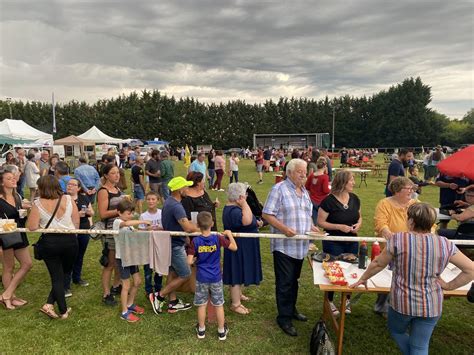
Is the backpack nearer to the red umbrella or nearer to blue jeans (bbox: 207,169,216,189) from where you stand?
the red umbrella

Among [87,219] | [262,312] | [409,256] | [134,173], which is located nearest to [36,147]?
[134,173]

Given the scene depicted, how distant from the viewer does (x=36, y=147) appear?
24.9m

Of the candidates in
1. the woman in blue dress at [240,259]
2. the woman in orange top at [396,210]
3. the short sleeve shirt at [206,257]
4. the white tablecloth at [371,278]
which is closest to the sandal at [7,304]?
the short sleeve shirt at [206,257]

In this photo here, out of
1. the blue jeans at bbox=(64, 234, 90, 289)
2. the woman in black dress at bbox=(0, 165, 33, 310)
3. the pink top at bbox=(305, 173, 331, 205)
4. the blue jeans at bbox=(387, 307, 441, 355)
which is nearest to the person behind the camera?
the blue jeans at bbox=(387, 307, 441, 355)

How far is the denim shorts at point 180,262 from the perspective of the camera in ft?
13.8

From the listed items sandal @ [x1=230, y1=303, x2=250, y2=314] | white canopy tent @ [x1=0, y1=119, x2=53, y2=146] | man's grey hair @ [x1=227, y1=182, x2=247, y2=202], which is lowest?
sandal @ [x1=230, y1=303, x2=250, y2=314]

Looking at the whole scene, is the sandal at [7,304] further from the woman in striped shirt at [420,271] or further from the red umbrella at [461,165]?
the red umbrella at [461,165]

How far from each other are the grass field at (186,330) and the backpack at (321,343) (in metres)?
0.25

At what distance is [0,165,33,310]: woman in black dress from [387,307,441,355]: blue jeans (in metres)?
4.44

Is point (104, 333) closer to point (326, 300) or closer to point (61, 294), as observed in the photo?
point (61, 294)

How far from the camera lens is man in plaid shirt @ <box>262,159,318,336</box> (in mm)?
3771

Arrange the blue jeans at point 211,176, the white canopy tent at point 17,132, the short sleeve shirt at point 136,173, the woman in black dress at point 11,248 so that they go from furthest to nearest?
the white canopy tent at point 17,132, the blue jeans at point 211,176, the short sleeve shirt at point 136,173, the woman in black dress at point 11,248

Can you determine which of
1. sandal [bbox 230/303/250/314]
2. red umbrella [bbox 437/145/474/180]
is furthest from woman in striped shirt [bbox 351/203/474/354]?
red umbrella [bbox 437/145/474/180]

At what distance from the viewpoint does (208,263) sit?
3.71m
